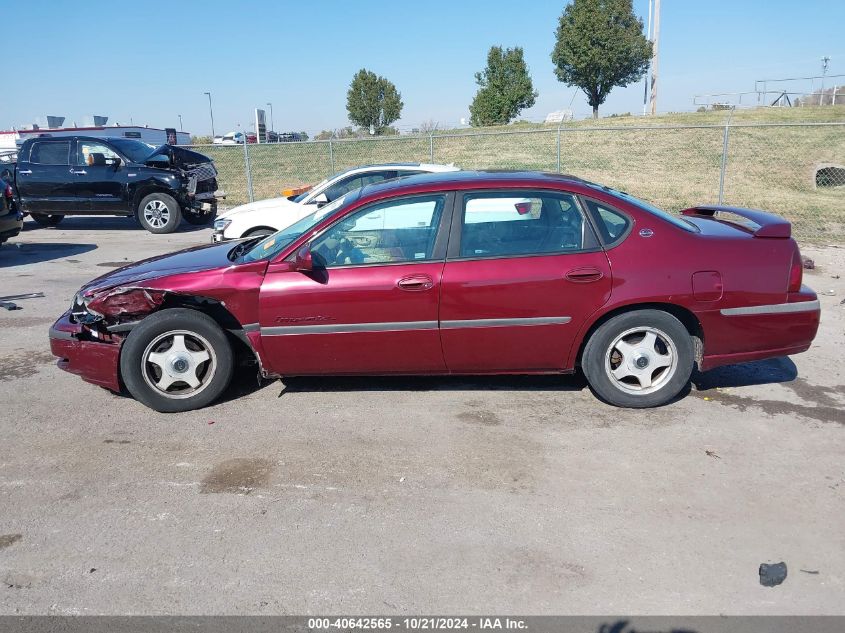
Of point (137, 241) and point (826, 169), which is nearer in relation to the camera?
point (137, 241)

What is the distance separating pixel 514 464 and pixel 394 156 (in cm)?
2385

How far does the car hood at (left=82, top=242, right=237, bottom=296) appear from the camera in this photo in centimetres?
491

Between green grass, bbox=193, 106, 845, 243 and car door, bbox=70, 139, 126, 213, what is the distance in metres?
5.25

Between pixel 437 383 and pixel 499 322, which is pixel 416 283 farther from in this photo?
pixel 437 383

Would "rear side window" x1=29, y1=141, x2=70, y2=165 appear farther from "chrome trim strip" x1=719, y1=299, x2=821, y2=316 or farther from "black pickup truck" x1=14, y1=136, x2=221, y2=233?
"chrome trim strip" x1=719, y1=299, x2=821, y2=316

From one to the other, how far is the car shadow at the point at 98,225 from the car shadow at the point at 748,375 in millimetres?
11739

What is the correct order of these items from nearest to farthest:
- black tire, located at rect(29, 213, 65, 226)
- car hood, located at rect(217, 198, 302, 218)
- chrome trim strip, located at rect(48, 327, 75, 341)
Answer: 1. chrome trim strip, located at rect(48, 327, 75, 341)
2. car hood, located at rect(217, 198, 302, 218)
3. black tire, located at rect(29, 213, 65, 226)

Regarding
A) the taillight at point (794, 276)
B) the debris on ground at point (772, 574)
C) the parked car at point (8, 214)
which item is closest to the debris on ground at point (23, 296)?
the parked car at point (8, 214)

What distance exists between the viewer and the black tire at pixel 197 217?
48.4 ft

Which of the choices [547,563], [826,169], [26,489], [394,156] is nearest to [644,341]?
[547,563]

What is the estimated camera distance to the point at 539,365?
15.7 feet

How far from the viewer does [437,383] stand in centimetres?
539

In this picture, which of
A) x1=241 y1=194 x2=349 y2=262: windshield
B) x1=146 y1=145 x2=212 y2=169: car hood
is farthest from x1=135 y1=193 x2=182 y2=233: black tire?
x1=241 y1=194 x2=349 y2=262: windshield

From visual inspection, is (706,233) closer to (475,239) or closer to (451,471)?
(475,239)
